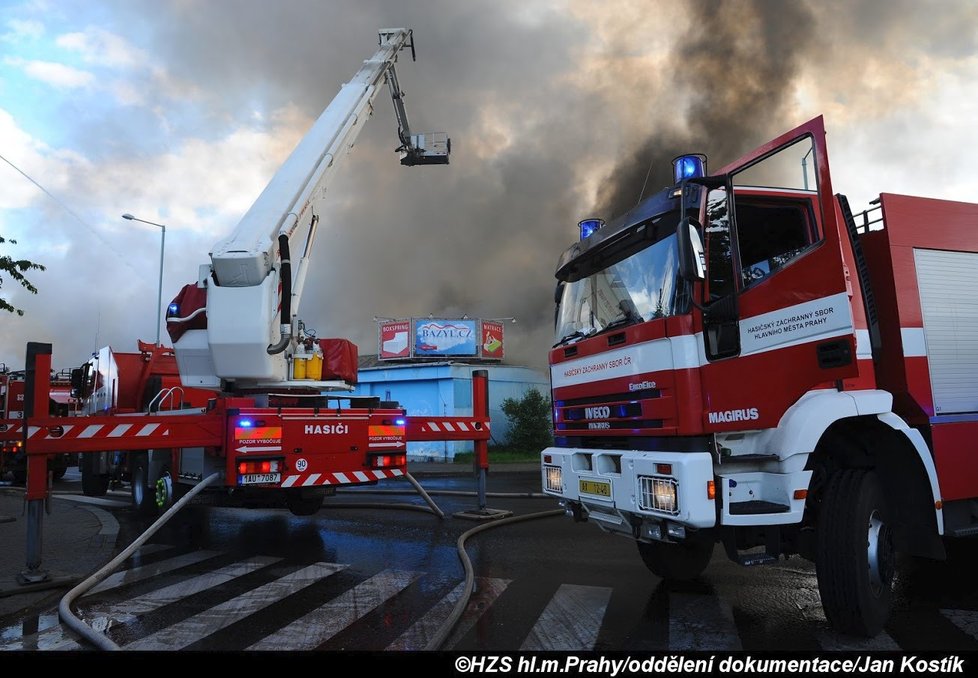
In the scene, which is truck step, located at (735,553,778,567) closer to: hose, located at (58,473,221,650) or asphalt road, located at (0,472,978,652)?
asphalt road, located at (0,472,978,652)

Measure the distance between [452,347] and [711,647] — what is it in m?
24.4

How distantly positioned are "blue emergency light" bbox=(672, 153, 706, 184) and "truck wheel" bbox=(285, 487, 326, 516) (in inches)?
213

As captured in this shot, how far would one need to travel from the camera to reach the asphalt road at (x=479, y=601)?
13.0 feet

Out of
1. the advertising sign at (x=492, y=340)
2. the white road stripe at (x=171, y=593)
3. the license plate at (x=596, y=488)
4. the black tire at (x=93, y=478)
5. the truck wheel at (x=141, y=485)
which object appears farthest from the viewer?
the advertising sign at (x=492, y=340)

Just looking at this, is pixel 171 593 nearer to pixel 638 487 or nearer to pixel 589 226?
pixel 638 487

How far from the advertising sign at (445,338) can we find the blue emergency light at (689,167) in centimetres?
2345

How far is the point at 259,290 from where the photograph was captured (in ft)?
21.1

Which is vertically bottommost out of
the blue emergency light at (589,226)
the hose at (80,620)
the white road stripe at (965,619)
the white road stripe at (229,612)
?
the white road stripe at (965,619)

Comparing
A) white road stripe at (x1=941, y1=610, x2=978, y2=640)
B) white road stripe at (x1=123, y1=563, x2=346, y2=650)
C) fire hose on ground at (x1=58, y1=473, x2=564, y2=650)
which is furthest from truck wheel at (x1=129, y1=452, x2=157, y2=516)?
white road stripe at (x1=941, y1=610, x2=978, y2=640)

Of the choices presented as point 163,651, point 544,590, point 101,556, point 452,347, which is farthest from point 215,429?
point 452,347

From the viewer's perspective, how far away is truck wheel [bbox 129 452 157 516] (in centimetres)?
941

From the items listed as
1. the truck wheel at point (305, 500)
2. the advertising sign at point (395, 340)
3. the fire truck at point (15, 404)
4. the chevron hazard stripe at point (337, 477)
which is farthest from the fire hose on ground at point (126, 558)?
the advertising sign at point (395, 340)

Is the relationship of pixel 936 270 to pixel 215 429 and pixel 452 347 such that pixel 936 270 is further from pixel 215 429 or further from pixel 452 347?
pixel 452 347

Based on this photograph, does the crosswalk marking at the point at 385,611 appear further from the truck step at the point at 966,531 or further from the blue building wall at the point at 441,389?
the blue building wall at the point at 441,389
